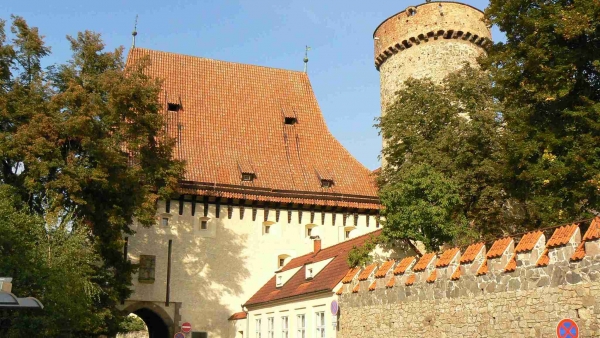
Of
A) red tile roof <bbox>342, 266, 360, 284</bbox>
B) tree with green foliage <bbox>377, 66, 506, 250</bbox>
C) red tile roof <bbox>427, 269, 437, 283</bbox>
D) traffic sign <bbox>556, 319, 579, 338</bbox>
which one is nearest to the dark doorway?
tree with green foliage <bbox>377, 66, 506, 250</bbox>

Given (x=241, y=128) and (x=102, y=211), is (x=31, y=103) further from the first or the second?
(x=241, y=128)

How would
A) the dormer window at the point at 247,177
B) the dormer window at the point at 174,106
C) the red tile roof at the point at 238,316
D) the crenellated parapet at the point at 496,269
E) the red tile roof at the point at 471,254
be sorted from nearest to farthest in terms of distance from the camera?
the crenellated parapet at the point at 496,269 → the red tile roof at the point at 471,254 → the red tile roof at the point at 238,316 → the dormer window at the point at 247,177 → the dormer window at the point at 174,106

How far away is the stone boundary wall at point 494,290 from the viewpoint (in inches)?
445

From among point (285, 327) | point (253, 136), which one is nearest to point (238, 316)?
point (285, 327)

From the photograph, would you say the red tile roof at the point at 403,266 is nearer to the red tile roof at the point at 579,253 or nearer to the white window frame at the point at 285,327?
the red tile roof at the point at 579,253

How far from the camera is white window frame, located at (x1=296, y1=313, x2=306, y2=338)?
21734 mm

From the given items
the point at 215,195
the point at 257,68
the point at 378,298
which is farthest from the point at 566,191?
the point at 257,68

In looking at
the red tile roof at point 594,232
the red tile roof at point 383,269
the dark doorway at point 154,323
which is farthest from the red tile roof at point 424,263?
the dark doorway at point 154,323

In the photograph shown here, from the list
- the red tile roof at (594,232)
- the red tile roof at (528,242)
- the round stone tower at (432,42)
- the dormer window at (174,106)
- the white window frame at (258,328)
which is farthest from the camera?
the dormer window at (174,106)

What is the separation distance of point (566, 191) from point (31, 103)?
15182 mm

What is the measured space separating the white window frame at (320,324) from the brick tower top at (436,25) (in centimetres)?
1659

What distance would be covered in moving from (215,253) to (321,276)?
9.05 meters

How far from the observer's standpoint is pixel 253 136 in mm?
33562

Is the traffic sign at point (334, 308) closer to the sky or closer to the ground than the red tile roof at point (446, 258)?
closer to the ground
